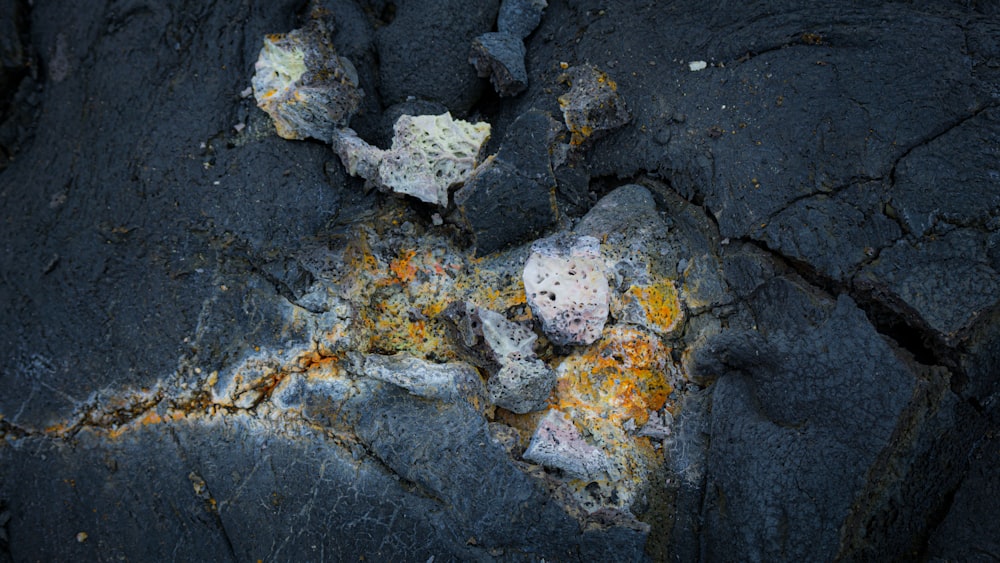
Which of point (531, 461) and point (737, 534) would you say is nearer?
point (737, 534)

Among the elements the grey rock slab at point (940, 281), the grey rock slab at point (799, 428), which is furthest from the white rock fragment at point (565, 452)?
the grey rock slab at point (940, 281)

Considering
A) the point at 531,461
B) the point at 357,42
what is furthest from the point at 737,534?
the point at 357,42

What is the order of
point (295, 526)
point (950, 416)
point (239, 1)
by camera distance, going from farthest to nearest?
point (239, 1), point (295, 526), point (950, 416)

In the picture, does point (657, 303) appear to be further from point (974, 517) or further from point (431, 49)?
point (431, 49)

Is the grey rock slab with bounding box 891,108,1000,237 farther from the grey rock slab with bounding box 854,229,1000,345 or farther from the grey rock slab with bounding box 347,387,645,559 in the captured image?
the grey rock slab with bounding box 347,387,645,559

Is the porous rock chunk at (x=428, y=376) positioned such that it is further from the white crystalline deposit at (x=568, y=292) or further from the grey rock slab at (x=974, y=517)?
the grey rock slab at (x=974, y=517)

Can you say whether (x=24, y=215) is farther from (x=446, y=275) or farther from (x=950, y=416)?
(x=950, y=416)

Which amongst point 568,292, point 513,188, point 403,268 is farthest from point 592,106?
point 403,268
